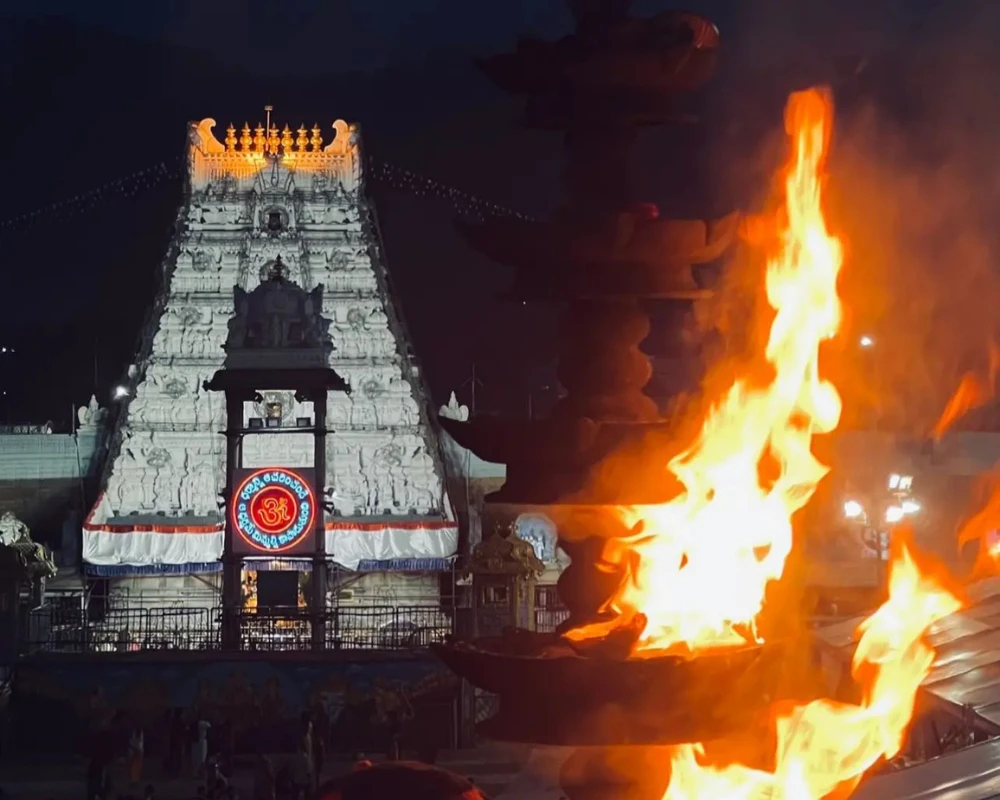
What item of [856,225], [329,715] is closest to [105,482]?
[329,715]

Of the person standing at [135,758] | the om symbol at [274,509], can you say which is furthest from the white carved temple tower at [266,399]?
the person standing at [135,758]

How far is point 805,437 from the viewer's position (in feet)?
29.3

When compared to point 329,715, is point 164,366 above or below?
above

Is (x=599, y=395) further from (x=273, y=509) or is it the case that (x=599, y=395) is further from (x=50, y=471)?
(x=50, y=471)

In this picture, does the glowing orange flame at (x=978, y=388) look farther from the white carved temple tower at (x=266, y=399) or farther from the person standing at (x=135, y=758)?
the person standing at (x=135, y=758)

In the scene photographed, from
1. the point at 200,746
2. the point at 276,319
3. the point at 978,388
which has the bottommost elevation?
the point at 200,746

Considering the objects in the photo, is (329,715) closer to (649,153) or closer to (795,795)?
(795,795)

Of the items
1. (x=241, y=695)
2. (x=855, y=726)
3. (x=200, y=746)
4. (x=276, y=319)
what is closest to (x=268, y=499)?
(x=241, y=695)

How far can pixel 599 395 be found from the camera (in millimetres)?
8719

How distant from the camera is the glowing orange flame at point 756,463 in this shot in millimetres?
8750

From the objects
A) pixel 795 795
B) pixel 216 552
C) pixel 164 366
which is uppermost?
pixel 164 366

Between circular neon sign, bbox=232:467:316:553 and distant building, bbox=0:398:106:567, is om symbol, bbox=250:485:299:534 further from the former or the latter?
distant building, bbox=0:398:106:567

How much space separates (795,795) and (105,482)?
34.5 m

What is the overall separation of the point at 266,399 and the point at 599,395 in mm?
31778
